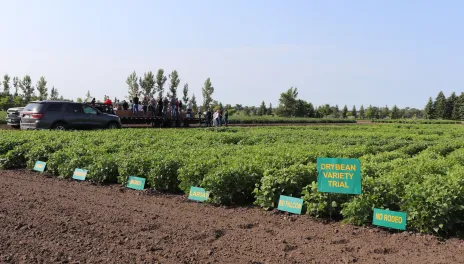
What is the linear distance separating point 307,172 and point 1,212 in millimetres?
4752

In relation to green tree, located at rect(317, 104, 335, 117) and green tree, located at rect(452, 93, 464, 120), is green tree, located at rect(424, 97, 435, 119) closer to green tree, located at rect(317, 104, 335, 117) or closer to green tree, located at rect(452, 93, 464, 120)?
green tree, located at rect(452, 93, 464, 120)

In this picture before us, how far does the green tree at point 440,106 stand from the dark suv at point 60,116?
92.9 m

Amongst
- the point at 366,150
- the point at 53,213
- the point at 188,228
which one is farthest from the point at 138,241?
the point at 366,150

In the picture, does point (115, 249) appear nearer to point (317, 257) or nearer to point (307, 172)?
point (317, 257)

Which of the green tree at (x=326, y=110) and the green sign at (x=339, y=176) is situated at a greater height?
the green tree at (x=326, y=110)

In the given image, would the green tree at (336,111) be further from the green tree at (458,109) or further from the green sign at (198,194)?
the green sign at (198,194)

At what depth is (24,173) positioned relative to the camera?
9.95 metres

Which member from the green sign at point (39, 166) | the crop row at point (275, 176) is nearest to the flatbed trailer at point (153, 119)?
the crop row at point (275, 176)

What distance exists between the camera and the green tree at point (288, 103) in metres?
78.7

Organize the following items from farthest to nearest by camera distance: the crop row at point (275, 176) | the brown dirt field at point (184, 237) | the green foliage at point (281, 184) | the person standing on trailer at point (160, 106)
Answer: the person standing on trailer at point (160, 106)
the green foliage at point (281, 184)
the crop row at point (275, 176)
the brown dirt field at point (184, 237)

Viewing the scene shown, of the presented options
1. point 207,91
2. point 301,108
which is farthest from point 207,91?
point 301,108

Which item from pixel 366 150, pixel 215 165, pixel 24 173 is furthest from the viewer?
pixel 366 150

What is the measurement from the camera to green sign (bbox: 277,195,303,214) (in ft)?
19.5

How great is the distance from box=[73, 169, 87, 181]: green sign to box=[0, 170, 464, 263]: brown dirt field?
1.87 metres
